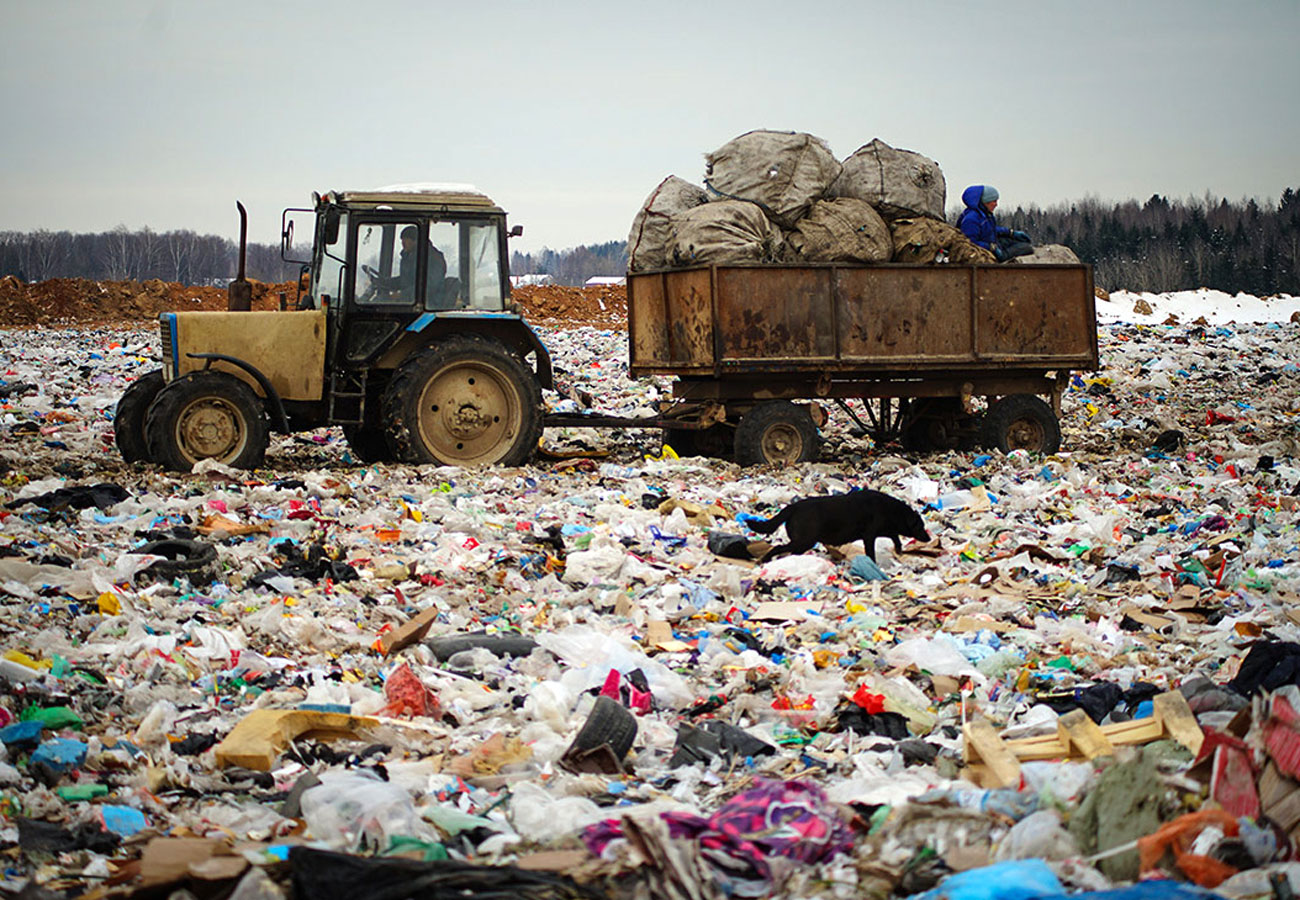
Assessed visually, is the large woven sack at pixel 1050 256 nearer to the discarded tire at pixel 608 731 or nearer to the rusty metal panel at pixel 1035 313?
the rusty metal panel at pixel 1035 313

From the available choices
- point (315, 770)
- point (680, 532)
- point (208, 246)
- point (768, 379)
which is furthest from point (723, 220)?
point (208, 246)

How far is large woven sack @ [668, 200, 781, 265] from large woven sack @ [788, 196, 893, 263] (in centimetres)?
23

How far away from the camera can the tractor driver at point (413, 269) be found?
8117 mm

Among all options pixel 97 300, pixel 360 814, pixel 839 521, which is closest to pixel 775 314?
pixel 839 521

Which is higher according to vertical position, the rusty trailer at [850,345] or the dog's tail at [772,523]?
the rusty trailer at [850,345]

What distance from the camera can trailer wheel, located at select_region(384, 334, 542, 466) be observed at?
8070mm

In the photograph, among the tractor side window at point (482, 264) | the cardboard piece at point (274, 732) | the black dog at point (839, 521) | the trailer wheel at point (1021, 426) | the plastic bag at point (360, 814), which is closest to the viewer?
the plastic bag at point (360, 814)

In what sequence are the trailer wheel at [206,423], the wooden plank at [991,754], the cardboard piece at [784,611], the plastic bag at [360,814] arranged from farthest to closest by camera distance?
the trailer wheel at [206,423], the cardboard piece at [784,611], the wooden plank at [991,754], the plastic bag at [360,814]

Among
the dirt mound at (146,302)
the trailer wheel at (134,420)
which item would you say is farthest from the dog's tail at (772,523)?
the dirt mound at (146,302)

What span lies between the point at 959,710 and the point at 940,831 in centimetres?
121

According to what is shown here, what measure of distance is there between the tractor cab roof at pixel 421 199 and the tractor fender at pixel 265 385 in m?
1.27

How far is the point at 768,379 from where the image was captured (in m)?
8.90

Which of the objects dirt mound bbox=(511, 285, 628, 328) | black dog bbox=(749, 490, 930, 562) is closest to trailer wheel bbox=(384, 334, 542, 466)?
black dog bbox=(749, 490, 930, 562)

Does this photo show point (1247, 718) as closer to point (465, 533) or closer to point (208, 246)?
point (465, 533)
